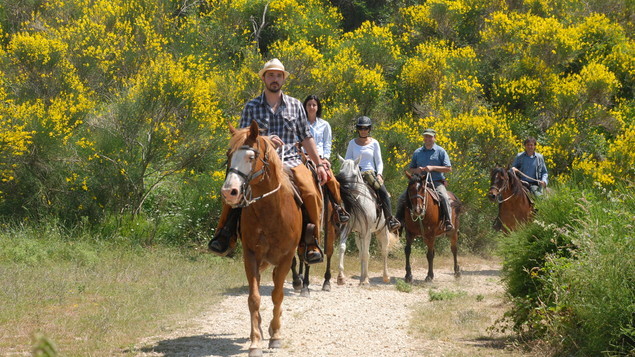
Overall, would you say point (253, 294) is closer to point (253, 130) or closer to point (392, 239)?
point (253, 130)

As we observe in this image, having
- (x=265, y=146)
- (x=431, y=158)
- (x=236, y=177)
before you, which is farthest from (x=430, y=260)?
(x=236, y=177)

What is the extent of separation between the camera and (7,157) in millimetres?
16625

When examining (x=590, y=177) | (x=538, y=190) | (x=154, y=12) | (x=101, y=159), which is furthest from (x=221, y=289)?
(x=154, y=12)

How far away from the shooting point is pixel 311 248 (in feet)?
27.4

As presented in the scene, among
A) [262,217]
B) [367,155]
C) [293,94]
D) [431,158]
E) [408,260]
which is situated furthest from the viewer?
[293,94]

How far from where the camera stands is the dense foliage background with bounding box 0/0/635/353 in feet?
56.9

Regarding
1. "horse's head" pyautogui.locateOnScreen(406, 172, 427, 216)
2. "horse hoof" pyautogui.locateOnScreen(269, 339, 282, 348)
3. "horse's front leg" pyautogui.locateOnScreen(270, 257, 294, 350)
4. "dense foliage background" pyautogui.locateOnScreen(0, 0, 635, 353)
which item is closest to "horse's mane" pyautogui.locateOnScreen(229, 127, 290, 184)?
"horse's front leg" pyautogui.locateOnScreen(270, 257, 294, 350)

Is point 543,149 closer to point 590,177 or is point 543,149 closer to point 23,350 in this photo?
point 590,177

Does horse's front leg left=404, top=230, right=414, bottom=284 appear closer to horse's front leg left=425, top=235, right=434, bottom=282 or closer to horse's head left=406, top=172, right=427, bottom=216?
horse's front leg left=425, top=235, right=434, bottom=282

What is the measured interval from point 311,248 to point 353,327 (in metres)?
1.35

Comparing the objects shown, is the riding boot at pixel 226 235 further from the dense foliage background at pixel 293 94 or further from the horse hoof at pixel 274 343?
the dense foliage background at pixel 293 94

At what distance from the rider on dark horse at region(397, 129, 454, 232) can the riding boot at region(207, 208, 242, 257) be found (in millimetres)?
6923

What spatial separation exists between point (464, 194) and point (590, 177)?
4.58 m

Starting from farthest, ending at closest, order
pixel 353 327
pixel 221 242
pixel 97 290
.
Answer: pixel 97 290 → pixel 353 327 → pixel 221 242
